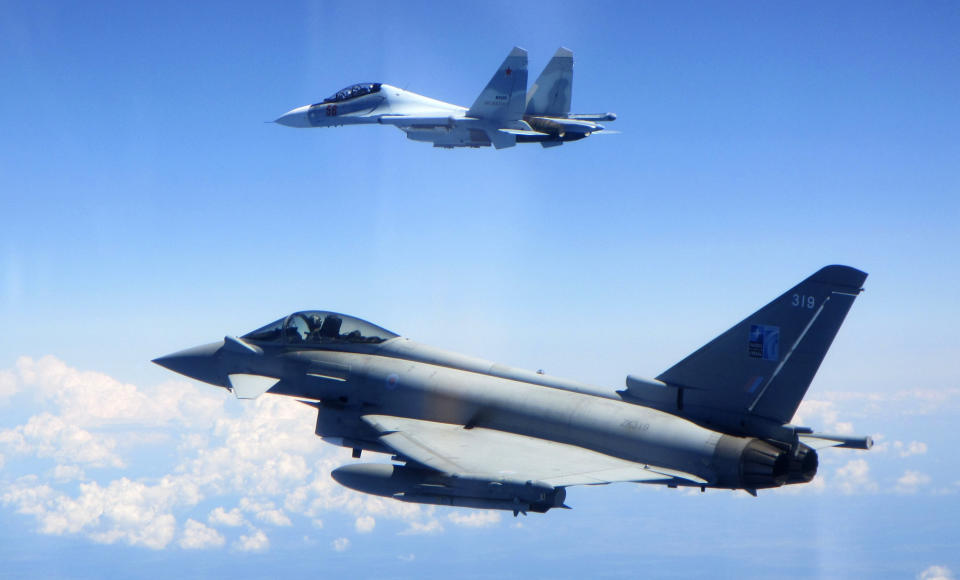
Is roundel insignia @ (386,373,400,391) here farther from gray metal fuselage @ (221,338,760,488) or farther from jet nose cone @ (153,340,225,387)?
jet nose cone @ (153,340,225,387)

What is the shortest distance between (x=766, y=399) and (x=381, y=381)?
7.57m

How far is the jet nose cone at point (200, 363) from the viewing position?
55.9 ft

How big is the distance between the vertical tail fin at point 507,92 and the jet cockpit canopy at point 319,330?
12536 millimetres

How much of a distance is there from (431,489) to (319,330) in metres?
5.74

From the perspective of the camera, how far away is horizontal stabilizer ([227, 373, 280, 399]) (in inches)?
625

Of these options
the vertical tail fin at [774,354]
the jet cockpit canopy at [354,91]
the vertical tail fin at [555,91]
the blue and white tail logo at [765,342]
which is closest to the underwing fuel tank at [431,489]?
the vertical tail fin at [774,354]

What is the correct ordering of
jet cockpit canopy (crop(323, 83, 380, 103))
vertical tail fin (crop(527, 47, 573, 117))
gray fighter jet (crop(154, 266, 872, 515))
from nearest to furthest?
gray fighter jet (crop(154, 266, 872, 515)) < vertical tail fin (crop(527, 47, 573, 117)) < jet cockpit canopy (crop(323, 83, 380, 103))

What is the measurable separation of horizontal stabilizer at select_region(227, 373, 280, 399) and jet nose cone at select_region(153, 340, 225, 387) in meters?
0.47

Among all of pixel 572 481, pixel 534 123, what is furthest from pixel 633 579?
pixel 572 481

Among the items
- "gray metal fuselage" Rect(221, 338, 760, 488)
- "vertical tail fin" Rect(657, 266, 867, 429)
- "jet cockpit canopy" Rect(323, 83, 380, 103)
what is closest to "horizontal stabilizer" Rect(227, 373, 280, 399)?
"gray metal fuselage" Rect(221, 338, 760, 488)

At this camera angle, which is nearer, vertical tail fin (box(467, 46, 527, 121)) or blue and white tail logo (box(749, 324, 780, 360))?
blue and white tail logo (box(749, 324, 780, 360))

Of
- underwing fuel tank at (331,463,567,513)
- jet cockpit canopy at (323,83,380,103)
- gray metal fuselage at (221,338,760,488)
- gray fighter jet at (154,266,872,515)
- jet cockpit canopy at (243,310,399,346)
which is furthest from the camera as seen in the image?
jet cockpit canopy at (323,83,380,103)

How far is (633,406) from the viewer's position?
1293 cm

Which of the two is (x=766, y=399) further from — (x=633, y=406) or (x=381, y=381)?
(x=381, y=381)
